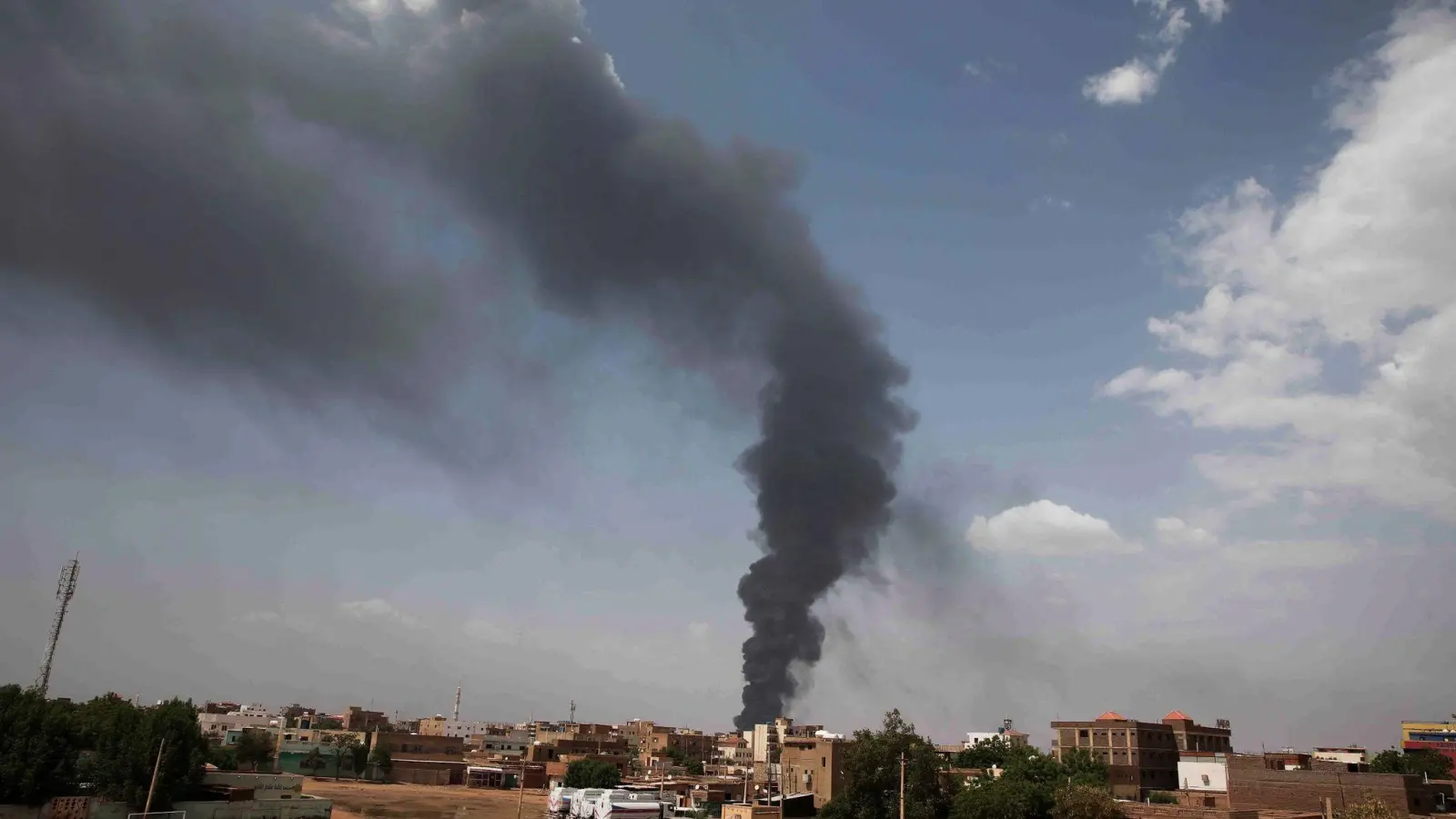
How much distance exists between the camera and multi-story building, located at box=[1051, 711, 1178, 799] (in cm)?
10850

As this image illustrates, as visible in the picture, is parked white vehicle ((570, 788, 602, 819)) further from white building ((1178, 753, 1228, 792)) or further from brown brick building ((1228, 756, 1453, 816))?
white building ((1178, 753, 1228, 792))

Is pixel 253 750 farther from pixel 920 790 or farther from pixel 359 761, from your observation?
pixel 920 790

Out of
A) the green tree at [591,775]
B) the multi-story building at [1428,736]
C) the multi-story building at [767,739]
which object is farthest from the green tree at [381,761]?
the multi-story building at [1428,736]

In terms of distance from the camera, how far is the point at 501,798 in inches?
3814

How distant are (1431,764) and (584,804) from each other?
109543 millimetres

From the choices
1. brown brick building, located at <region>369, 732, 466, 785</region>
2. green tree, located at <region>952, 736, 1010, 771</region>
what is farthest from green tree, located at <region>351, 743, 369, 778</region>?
green tree, located at <region>952, 736, 1010, 771</region>

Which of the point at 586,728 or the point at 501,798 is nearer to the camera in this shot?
the point at 501,798

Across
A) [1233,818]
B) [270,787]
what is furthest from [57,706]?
[1233,818]

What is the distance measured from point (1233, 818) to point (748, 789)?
55431 mm

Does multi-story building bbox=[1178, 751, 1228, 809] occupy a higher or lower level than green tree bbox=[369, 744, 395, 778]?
higher

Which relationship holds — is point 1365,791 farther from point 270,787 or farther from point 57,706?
point 57,706

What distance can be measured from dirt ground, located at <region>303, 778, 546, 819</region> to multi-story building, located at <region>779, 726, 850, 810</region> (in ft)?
78.9

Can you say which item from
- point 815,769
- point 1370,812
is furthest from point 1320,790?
point 815,769

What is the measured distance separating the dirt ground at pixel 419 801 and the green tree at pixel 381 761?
6329 millimetres
